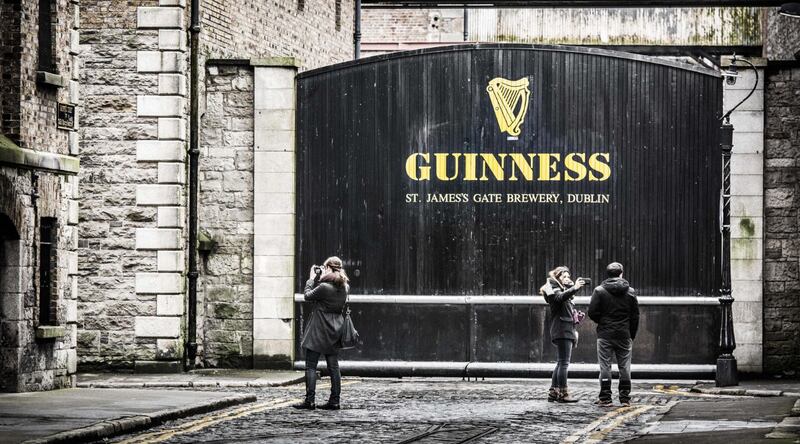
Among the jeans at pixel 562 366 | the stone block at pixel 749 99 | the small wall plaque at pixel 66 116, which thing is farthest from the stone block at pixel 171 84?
the stone block at pixel 749 99

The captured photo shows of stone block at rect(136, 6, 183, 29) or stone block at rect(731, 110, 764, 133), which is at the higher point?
stone block at rect(136, 6, 183, 29)

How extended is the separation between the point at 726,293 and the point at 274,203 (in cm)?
721

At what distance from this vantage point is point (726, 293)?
22.0 meters

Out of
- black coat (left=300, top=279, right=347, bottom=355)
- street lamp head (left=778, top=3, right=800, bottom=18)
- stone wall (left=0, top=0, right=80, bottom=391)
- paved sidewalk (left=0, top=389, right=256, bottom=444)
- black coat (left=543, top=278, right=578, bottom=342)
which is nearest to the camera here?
paved sidewalk (left=0, top=389, right=256, bottom=444)

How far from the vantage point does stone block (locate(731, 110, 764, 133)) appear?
2289cm

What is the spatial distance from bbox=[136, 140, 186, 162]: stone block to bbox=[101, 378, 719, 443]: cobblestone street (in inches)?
165

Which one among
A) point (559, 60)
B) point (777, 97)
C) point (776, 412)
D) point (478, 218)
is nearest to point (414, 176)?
point (478, 218)

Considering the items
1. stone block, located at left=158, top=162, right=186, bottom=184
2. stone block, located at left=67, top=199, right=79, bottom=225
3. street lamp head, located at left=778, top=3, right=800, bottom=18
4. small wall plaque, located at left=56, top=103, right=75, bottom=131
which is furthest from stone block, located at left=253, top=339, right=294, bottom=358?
street lamp head, located at left=778, top=3, right=800, bottom=18

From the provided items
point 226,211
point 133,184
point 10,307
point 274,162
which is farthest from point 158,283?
point 10,307

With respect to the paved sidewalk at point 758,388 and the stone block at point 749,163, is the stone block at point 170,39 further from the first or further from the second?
the paved sidewalk at point 758,388

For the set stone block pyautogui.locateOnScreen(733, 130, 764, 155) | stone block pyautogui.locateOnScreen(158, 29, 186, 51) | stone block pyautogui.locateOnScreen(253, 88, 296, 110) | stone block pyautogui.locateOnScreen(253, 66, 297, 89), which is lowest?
stone block pyautogui.locateOnScreen(733, 130, 764, 155)

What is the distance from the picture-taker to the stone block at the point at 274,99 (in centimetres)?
2373

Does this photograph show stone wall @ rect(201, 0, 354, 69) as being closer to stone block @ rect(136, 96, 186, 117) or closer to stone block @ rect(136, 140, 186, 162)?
stone block @ rect(136, 96, 186, 117)

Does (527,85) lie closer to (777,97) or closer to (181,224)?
(777,97)
